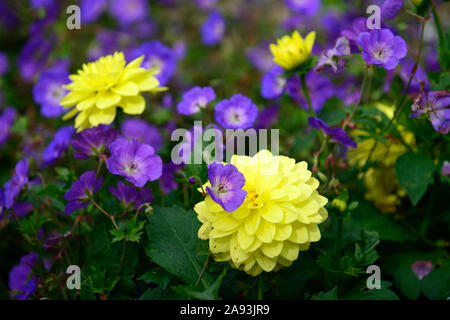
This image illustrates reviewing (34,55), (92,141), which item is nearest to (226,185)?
(92,141)

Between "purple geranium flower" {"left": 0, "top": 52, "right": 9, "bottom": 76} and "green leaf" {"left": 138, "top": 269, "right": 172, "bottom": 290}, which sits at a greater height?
"purple geranium flower" {"left": 0, "top": 52, "right": 9, "bottom": 76}

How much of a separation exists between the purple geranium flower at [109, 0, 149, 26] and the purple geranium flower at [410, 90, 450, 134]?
6.89 feet

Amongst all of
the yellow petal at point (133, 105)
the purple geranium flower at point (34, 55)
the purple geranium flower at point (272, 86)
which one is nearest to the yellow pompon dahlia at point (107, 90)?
the yellow petal at point (133, 105)

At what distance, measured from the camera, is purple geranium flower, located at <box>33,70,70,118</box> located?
1.74 metres

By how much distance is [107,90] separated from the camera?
1.16 metres

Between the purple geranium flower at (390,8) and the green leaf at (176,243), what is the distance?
68 centimetres

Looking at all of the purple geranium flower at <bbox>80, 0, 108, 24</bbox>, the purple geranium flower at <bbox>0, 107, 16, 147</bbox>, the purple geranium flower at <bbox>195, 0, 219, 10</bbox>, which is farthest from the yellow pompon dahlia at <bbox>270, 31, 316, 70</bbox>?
the purple geranium flower at <bbox>80, 0, 108, 24</bbox>

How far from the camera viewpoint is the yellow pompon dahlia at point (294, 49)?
1.17m

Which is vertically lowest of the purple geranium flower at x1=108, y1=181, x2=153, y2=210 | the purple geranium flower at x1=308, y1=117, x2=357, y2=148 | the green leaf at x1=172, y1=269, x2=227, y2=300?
the green leaf at x1=172, y1=269, x2=227, y2=300

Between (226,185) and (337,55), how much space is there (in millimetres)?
510

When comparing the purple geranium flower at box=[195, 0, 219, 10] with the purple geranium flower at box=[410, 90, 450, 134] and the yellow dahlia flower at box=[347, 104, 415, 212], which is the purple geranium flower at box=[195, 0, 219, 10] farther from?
the purple geranium flower at box=[410, 90, 450, 134]

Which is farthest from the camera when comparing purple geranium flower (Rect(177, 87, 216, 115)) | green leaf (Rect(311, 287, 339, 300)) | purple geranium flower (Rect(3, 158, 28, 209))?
purple geranium flower (Rect(177, 87, 216, 115))

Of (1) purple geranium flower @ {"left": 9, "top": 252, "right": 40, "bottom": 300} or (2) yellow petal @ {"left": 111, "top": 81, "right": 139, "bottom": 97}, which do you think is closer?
(2) yellow petal @ {"left": 111, "top": 81, "right": 139, "bottom": 97}

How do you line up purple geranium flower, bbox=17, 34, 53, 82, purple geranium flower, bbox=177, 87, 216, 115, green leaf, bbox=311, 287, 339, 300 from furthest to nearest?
purple geranium flower, bbox=17, 34, 53, 82 < purple geranium flower, bbox=177, 87, 216, 115 < green leaf, bbox=311, 287, 339, 300
